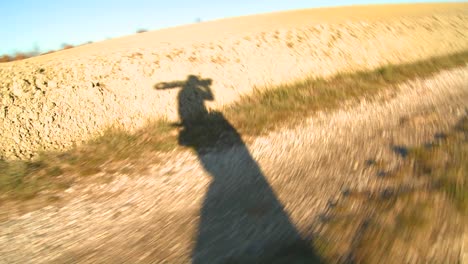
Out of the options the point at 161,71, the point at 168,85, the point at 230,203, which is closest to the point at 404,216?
the point at 230,203

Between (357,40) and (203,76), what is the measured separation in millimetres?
10361

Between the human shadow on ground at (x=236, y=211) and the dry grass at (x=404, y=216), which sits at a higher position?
the dry grass at (x=404, y=216)

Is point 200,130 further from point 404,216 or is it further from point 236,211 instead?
point 404,216

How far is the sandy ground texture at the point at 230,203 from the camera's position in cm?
412

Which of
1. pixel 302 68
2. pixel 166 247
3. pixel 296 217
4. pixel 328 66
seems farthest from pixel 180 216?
pixel 328 66

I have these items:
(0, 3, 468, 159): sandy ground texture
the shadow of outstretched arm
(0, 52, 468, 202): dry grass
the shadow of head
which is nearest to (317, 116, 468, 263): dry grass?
(0, 52, 468, 202): dry grass

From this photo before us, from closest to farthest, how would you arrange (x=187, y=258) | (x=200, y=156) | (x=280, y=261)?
(x=280, y=261)
(x=187, y=258)
(x=200, y=156)

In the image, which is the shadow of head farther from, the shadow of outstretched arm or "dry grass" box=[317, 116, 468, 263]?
"dry grass" box=[317, 116, 468, 263]

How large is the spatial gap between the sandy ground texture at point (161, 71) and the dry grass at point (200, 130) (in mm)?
568

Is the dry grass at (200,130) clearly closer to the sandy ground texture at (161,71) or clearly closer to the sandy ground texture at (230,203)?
the sandy ground texture at (161,71)

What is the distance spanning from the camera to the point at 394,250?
3.27m

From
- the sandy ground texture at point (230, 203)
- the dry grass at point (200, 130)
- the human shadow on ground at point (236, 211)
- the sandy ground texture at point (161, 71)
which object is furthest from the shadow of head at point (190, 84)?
the sandy ground texture at point (230, 203)

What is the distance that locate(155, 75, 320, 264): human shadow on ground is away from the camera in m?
3.85

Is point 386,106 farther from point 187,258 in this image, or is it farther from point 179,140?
point 187,258
